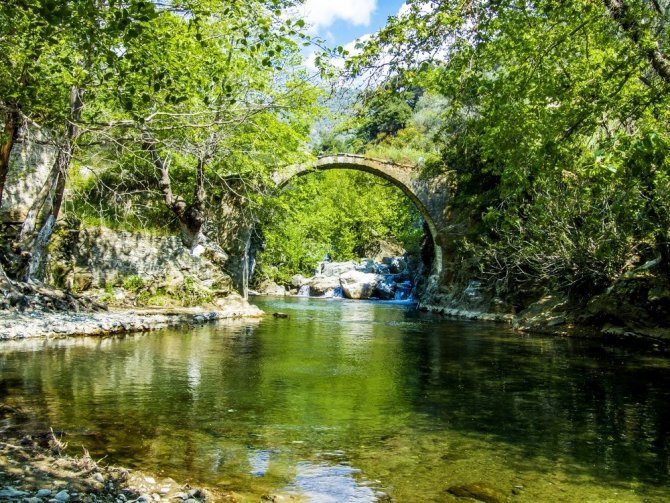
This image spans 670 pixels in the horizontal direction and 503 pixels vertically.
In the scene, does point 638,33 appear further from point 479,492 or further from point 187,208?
point 187,208

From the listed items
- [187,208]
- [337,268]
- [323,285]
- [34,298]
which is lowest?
[34,298]

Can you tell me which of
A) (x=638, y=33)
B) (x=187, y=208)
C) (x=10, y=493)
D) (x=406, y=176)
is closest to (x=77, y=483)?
(x=10, y=493)

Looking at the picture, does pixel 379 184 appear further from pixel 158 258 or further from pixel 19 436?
pixel 19 436

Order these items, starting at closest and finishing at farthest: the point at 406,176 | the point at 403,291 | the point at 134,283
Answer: the point at 134,283
the point at 406,176
the point at 403,291

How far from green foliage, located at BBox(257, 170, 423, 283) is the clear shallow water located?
1001 inches

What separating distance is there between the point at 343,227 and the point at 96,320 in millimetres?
35796

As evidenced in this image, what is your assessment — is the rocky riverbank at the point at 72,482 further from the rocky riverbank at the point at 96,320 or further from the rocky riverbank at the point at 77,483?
the rocky riverbank at the point at 96,320

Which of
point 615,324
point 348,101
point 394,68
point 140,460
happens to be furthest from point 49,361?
point 615,324

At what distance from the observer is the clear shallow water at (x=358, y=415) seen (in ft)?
18.5

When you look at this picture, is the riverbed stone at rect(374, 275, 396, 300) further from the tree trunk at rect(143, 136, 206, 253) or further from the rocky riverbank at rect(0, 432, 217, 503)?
the rocky riverbank at rect(0, 432, 217, 503)

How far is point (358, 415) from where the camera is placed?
797cm

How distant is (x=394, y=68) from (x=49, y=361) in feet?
26.4

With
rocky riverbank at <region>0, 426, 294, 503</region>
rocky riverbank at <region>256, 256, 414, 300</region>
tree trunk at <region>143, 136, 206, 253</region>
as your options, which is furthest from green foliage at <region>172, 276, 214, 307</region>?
rocky riverbank at <region>256, 256, 414, 300</region>

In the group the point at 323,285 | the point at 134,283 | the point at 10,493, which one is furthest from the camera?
the point at 323,285
